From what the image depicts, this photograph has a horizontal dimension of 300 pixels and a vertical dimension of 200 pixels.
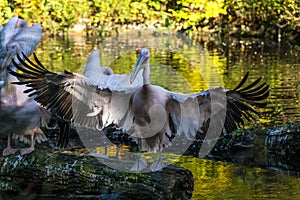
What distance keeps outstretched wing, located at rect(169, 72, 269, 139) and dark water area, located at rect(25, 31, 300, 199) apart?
2.09 feet

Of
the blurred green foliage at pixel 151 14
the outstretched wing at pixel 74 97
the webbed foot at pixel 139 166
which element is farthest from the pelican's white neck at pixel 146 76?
the blurred green foliage at pixel 151 14

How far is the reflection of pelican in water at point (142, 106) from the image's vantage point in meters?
5.58

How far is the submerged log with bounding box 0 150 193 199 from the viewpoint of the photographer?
558 centimetres

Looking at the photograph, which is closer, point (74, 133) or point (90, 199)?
point (90, 199)

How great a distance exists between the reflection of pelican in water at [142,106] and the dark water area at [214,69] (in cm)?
66

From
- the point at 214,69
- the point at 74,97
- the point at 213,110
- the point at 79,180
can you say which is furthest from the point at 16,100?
the point at 214,69

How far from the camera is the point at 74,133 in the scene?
8469 millimetres

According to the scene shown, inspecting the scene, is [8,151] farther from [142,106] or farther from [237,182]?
[237,182]

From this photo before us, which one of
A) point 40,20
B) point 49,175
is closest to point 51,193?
point 49,175

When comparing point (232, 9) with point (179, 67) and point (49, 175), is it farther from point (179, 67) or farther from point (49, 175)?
point (49, 175)

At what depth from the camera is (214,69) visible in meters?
Result: 15.1

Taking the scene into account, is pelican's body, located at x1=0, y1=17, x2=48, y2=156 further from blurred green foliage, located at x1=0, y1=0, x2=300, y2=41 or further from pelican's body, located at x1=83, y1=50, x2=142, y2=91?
blurred green foliage, located at x1=0, y1=0, x2=300, y2=41

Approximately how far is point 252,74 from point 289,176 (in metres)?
7.30

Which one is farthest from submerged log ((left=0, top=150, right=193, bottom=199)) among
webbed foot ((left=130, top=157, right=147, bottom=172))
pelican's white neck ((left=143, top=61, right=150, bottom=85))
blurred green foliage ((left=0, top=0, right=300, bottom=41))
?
blurred green foliage ((left=0, top=0, right=300, bottom=41))
